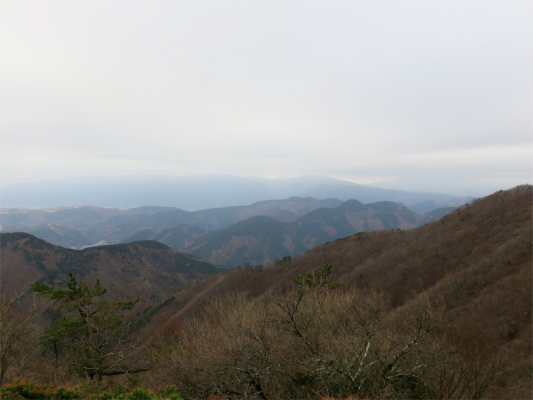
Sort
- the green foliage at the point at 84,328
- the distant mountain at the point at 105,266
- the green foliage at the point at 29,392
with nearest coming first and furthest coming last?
the green foliage at the point at 29,392 < the green foliage at the point at 84,328 < the distant mountain at the point at 105,266

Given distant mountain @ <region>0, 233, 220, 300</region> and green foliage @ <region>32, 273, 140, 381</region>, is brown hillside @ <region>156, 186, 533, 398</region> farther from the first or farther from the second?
distant mountain @ <region>0, 233, 220, 300</region>

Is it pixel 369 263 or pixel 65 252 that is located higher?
pixel 369 263

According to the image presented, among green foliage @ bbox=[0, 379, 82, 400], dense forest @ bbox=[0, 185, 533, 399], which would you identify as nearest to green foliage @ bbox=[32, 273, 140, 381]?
dense forest @ bbox=[0, 185, 533, 399]

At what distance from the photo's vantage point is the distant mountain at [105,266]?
120m

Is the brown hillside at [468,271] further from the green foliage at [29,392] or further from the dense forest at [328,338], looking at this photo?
the green foliage at [29,392]

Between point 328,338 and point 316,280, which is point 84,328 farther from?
point 316,280

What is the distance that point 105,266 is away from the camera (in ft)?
482

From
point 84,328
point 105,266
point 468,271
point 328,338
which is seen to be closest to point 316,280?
point 328,338

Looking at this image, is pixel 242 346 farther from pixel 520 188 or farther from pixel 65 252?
pixel 65 252

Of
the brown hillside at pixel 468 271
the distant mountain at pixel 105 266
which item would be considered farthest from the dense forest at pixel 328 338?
the distant mountain at pixel 105 266

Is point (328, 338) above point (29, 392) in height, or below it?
below

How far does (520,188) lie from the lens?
54219mm

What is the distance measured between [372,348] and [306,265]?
222 feet

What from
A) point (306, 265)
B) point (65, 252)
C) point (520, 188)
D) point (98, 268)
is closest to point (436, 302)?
point (520, 188)
